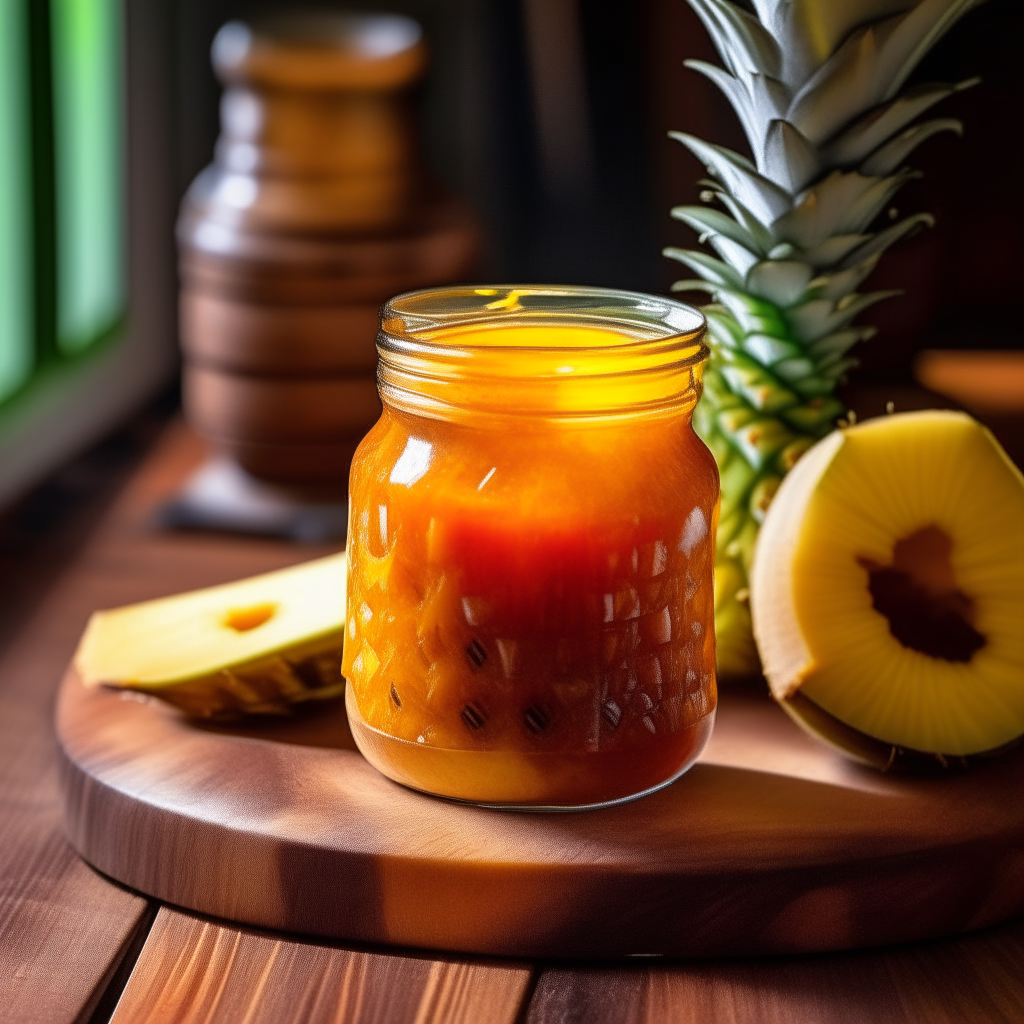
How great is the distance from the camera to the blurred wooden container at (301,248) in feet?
3.76

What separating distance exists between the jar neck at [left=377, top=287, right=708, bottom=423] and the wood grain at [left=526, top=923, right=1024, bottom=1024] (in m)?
0.22

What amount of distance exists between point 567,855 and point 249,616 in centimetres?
24

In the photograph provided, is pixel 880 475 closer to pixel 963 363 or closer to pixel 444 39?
pixel 963 363

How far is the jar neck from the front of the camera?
1.93 feet

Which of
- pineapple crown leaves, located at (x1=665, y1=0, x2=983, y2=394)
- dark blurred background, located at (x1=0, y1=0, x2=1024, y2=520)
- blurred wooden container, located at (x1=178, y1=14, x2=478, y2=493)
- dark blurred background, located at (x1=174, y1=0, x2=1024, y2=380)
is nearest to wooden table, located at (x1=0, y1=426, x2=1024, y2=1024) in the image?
pineapple crown leaves, located at (x1=665, y1=0, x2=983, y2=394)

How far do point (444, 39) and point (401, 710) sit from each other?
1.20 m

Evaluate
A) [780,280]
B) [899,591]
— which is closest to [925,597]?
[899,591]

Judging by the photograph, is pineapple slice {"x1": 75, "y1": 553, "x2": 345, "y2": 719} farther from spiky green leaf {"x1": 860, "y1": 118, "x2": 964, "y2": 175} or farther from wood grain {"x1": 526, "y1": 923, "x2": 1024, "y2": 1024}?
spiky green leaf {"x1": 860, "y1": 118, "x2": 964, "y2": 175}

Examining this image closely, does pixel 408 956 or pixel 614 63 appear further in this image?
pixel 614 63

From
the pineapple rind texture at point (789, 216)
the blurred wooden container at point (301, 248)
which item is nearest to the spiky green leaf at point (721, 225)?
the pineapple rind texture at point (789, 216)

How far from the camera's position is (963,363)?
158cm

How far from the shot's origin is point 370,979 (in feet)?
1.81

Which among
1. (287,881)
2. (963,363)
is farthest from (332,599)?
(963,363)

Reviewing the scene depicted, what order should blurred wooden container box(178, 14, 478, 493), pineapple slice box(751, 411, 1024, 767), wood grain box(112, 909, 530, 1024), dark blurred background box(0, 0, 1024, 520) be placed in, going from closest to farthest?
wood grain box(112, 909, 530, 1024)
pineapple slice box(751, 411, 1024, 767)
blurred wooden container box(178, 14, 478, 493)
dark blurred background box(0, 0, 1024, 520)
